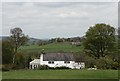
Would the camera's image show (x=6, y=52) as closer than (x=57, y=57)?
Yes

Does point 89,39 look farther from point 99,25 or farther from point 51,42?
point 51,42

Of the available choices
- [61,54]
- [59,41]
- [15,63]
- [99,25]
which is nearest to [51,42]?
[59,41]

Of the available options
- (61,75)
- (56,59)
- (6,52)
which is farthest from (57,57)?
(61,75)

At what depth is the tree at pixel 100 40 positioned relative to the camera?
54.0m

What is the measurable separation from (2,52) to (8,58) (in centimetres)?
342

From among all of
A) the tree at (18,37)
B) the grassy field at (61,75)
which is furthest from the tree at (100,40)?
the grassy field at (61,75)

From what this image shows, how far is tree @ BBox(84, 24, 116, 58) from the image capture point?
177ft

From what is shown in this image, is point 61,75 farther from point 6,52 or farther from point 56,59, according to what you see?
point 56,59

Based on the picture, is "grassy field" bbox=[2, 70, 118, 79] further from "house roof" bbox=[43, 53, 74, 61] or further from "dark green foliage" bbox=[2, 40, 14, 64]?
"house roof" bbox=[43, 53, 74, 61]

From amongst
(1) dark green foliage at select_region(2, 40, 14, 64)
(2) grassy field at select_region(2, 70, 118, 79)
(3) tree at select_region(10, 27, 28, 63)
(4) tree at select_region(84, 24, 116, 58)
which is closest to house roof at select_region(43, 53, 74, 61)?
(4) tree at select_region(84, 24, 116, 58)

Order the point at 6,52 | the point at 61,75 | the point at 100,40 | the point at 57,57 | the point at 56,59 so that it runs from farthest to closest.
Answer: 1. the point at 57,57
2. the point at 56,59
3. the point at 100,40
4. the point at 6,52
5. the point at 61,75

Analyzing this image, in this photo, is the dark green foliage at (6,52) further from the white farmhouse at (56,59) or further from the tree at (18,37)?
the white farmhouse at (56,59)

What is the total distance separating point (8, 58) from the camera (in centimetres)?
4653

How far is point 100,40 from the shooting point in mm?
54344
